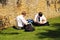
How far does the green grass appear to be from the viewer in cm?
1365

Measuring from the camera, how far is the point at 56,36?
1395 centimetres

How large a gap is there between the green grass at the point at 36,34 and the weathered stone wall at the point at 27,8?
1.21 meters

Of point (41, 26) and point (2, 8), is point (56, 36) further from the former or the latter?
point (2, 8)

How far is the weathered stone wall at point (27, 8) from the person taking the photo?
16.7m

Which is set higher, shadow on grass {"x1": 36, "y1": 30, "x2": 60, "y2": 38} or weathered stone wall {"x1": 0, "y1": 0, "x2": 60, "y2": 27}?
weathered stone wall {"x1": 0, "y1": 0, "x2": 60, "y2": 27}

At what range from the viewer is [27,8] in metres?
18.5

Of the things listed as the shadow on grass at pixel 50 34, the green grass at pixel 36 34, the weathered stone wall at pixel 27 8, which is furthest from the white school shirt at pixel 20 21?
the shadow on grass at pixel 50 34

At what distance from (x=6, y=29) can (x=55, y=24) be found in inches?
126

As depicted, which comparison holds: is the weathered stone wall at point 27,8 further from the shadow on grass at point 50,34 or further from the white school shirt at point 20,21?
the shadow on grass at point 50,34

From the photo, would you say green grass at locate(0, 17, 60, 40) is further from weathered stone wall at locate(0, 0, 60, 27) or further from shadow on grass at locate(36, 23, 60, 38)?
weathered stone wall at locate(0, 0, 60, 27)

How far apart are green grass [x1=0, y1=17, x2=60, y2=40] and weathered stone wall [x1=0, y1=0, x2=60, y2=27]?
3.98 feet

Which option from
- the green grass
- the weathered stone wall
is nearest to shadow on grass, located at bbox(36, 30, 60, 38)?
the green grass

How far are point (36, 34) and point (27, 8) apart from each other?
4317 millimetres

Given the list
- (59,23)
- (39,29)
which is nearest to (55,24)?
(59,23)
